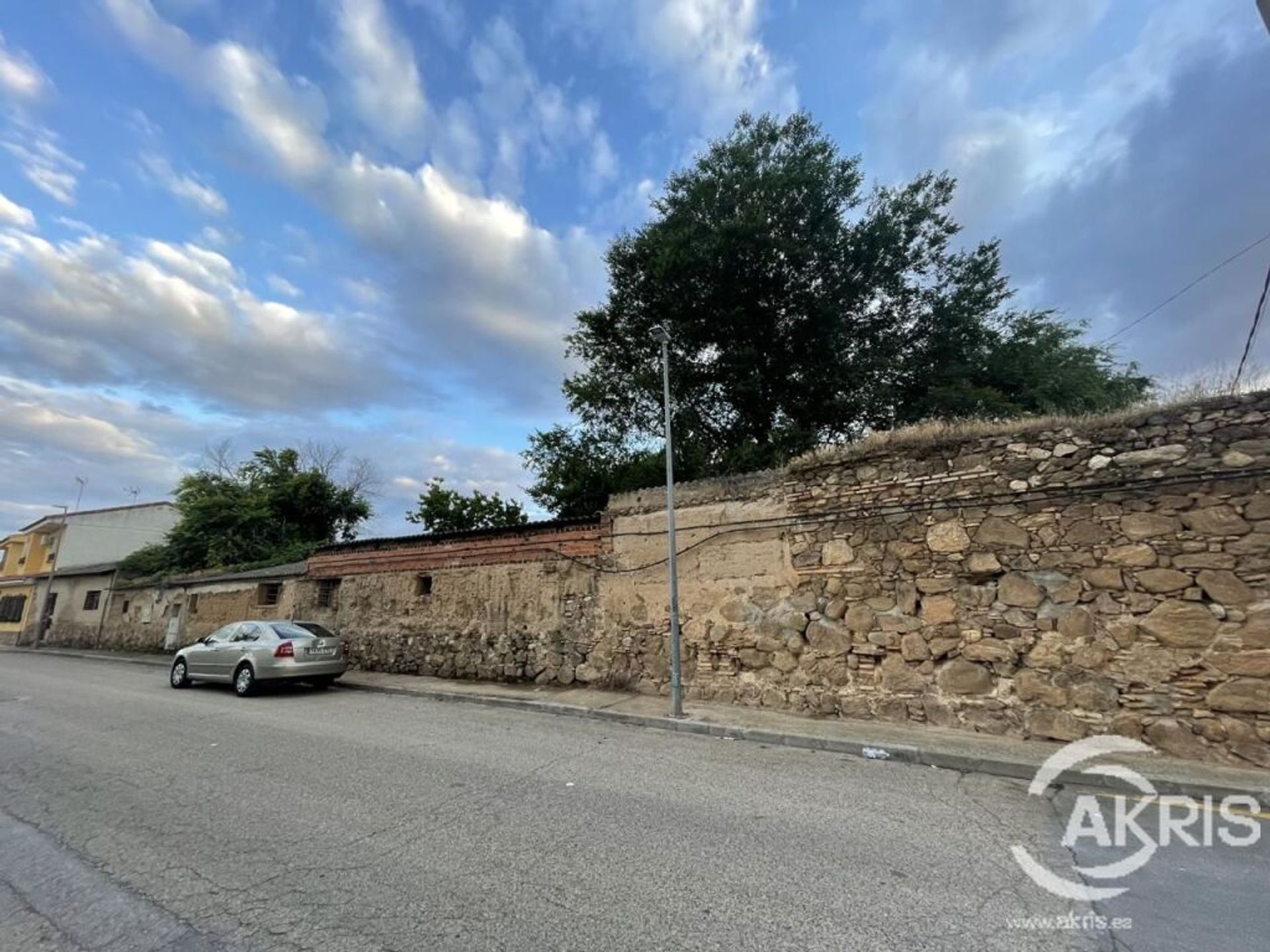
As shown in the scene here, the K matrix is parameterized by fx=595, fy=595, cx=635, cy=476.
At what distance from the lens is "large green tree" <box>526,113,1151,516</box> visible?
18188 millimetres

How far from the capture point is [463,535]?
14.2 m

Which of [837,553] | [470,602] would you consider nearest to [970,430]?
[837,553]

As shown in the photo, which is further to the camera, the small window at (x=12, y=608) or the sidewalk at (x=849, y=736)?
the small window at (x=12, y=608)

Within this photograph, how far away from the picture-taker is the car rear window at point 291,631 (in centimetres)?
1248

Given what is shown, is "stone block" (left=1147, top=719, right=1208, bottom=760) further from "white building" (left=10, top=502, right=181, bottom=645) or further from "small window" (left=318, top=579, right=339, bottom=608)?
"white building" (left=10, top=502, right=181, bottom=645)

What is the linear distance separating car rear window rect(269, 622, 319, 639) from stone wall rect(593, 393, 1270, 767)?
818 centimetres

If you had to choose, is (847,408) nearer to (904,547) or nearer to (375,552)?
(904,547)

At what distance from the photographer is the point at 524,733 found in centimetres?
812

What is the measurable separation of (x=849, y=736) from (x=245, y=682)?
11527 millimetres

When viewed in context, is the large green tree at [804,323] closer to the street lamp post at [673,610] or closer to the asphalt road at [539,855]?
the street lamp post at [673,610]

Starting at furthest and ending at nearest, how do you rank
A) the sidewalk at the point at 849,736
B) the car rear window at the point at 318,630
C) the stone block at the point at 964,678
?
1. the car rear window at the point at 318,630
2. the stone block at the point at 964,678
3. the sidewalk at the point at 849,736

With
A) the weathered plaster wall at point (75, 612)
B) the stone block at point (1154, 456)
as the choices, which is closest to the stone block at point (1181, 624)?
the stone block at point (1154, 456)

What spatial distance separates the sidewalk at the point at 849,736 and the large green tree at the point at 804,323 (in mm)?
8876

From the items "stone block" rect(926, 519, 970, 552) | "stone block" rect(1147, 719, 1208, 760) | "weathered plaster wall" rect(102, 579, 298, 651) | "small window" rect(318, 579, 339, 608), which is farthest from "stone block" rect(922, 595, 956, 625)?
"weathered plaster wall" rect(102, 579, 298, 651)
